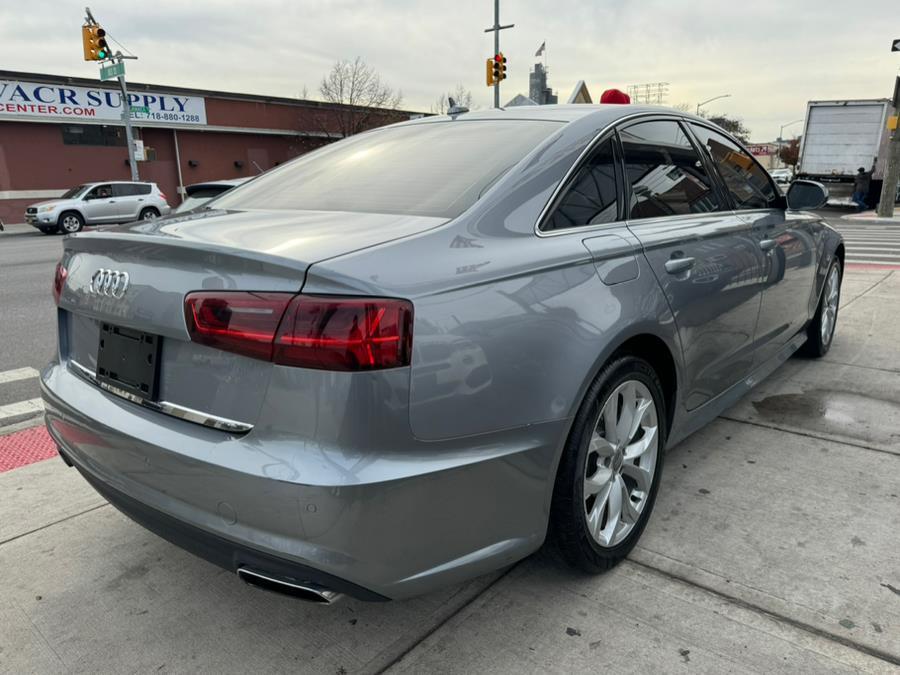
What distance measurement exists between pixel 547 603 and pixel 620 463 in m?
0.53

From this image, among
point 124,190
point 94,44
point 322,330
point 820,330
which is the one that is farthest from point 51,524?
point 124,190

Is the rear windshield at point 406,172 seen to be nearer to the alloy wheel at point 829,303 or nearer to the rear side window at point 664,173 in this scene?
the rear side window at point 664,173

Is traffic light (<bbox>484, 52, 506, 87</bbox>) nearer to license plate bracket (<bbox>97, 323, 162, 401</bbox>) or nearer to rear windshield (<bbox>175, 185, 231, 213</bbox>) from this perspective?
rear windshield (<bbox>175, 185, 231, 213</bbox>)

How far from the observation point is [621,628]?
2150mm

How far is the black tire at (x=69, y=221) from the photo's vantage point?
69.4ft

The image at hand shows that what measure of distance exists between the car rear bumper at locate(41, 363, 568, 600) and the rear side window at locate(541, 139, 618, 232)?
67 centimetres

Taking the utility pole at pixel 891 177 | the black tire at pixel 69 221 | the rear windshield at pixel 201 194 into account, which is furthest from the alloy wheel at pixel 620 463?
the black tire at pixel 69 221

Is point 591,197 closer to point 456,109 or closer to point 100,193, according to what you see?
point 456,109

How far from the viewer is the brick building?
2619cm

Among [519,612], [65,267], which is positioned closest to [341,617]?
[519,612]

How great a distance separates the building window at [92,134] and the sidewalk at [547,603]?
29.1m

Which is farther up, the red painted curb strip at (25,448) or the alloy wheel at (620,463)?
the alloy wheel at (620,463)

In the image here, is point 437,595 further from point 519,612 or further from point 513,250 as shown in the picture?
point 513,250

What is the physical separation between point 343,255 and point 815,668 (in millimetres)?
1763
